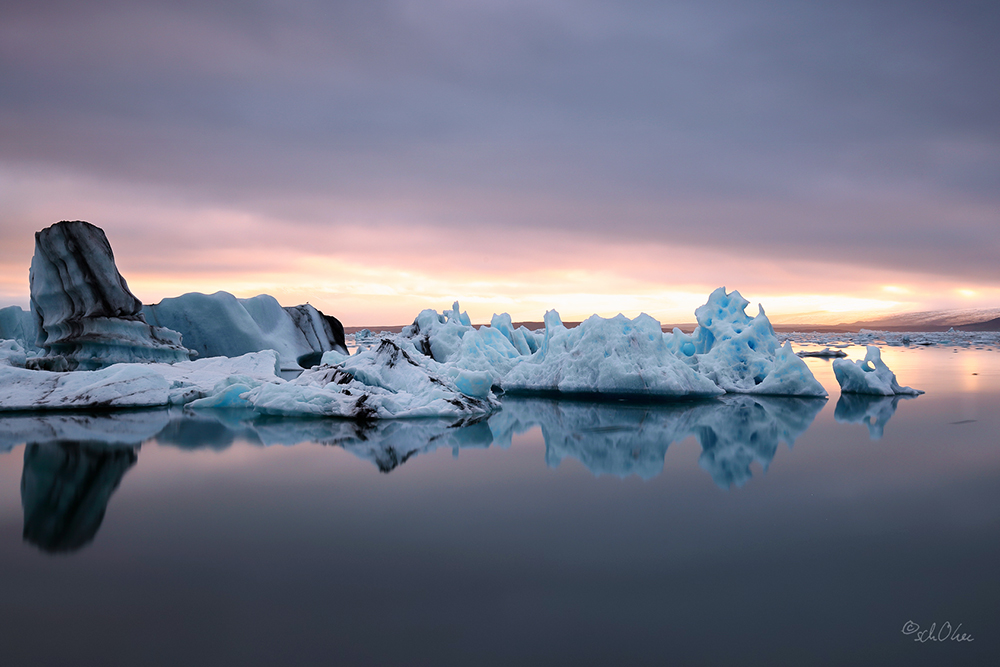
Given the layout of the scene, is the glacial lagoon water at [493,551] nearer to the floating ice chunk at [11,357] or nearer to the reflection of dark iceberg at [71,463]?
the reflection of dark iceberg at [71,463]

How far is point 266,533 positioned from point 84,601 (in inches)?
48.0

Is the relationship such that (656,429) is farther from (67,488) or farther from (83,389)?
(83,389)

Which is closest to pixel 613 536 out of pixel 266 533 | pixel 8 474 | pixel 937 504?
pixel 266 533

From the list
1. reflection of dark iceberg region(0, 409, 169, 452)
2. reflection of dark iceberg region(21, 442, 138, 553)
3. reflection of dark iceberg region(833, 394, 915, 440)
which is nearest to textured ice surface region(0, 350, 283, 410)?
reflection of dark iceberg region(0, 409, 169, 452)

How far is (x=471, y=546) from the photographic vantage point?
3943 mm

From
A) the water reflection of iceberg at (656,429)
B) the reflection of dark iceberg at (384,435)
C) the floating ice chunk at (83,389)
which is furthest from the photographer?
A: the floating ice chunk at (83,389)

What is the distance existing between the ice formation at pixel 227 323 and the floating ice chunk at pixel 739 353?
12307 millimetres

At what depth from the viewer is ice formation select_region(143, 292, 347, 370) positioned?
18.1 meters

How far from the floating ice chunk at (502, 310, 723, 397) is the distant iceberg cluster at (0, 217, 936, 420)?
0.03 m

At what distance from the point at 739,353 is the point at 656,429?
272 inches

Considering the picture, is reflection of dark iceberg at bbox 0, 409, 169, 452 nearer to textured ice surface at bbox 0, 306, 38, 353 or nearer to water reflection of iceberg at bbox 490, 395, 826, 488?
water reflection of iceberg at bbox 490, 395, 826, 488

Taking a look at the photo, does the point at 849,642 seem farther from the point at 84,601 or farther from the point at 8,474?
the point at 8,474

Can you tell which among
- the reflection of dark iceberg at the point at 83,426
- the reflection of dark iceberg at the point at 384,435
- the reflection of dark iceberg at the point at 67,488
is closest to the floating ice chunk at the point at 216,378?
the reflection of dark iceberg at the point at 83,426

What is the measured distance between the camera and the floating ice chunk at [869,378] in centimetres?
1342
